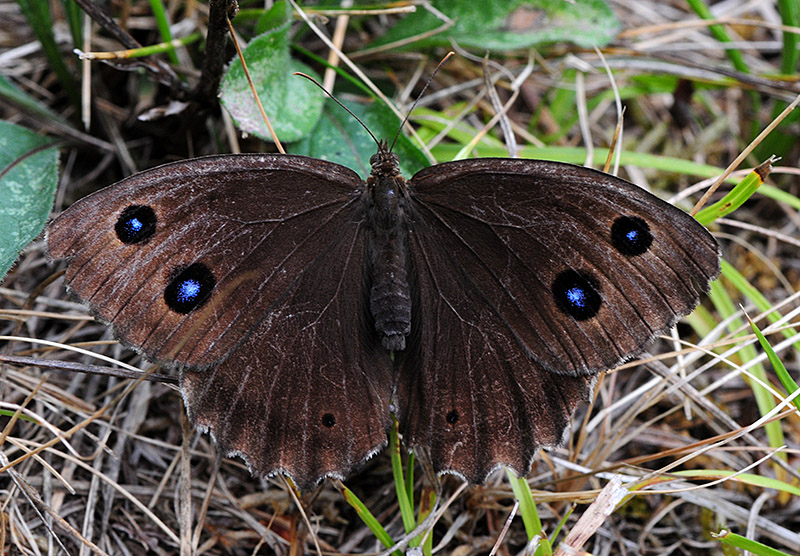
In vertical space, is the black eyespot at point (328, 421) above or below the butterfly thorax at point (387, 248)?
below

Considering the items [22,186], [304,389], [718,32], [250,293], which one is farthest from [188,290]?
[718,32]

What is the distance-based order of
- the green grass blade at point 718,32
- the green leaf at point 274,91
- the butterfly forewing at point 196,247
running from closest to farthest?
1. the butterfly forewing at point 196,247
2. the green leaf at point 274,91
3. the green grass blade at point 718,32

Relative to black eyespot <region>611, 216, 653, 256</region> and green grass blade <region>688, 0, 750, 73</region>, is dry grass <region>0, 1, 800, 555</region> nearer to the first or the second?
green grass blade <region>688, 0, 750, 73</region>

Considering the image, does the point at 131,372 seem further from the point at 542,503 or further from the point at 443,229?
the point at 542,503

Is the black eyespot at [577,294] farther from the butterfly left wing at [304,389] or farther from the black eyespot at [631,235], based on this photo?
the butterfly left wing at [304,389]

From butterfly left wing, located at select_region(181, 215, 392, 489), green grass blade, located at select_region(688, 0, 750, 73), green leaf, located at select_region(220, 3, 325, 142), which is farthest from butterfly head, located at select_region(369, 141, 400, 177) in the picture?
green grass blade, located at select_region(688, 0, 750, 73)

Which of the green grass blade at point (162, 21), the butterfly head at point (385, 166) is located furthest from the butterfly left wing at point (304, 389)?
the green grass blade at point (162, 21)
